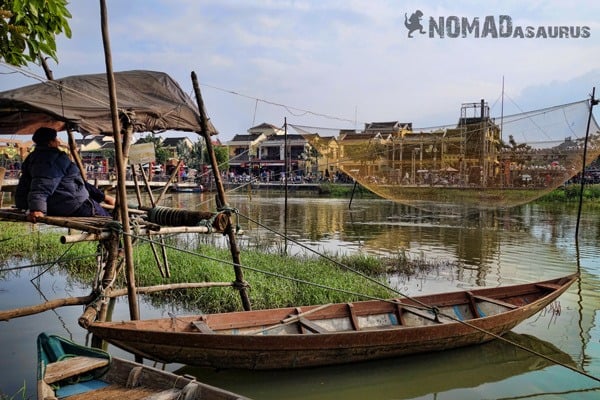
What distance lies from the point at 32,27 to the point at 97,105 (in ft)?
5.71

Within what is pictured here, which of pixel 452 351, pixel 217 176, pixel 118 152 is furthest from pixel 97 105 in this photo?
pixel 452 351

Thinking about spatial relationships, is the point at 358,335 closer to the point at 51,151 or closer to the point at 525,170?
the point at 51,151

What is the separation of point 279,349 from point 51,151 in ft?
9.61

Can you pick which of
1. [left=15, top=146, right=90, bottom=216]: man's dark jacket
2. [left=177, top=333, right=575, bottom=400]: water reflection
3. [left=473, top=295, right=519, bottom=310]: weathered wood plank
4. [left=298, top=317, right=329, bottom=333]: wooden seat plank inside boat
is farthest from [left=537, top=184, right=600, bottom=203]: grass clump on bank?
[left=15, top=146, right=90, bottom=216]: man's dark jacket

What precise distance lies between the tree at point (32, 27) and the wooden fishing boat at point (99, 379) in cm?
214

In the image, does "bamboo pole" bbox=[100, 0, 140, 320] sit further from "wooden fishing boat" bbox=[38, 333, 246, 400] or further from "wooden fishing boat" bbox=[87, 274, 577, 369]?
"wooden fishing boat" bbox=[38, 333, 246, 400]

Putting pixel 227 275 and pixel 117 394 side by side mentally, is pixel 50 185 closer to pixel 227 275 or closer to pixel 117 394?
pixel 117 394

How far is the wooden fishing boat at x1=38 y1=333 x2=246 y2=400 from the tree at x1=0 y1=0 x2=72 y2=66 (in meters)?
2.14

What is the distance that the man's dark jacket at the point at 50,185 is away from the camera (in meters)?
4.62

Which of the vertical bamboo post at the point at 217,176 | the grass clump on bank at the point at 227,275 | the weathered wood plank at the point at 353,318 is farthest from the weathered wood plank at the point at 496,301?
the vertical bamboo post at the point at 217,176

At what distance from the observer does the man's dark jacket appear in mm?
4621

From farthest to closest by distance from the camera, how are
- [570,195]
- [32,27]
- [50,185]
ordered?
1. [570,195]
2. [50,185]
3. [32,27]

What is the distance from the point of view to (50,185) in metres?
4.68

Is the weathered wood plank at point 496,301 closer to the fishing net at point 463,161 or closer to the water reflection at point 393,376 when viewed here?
the water reflection at point 393,376
